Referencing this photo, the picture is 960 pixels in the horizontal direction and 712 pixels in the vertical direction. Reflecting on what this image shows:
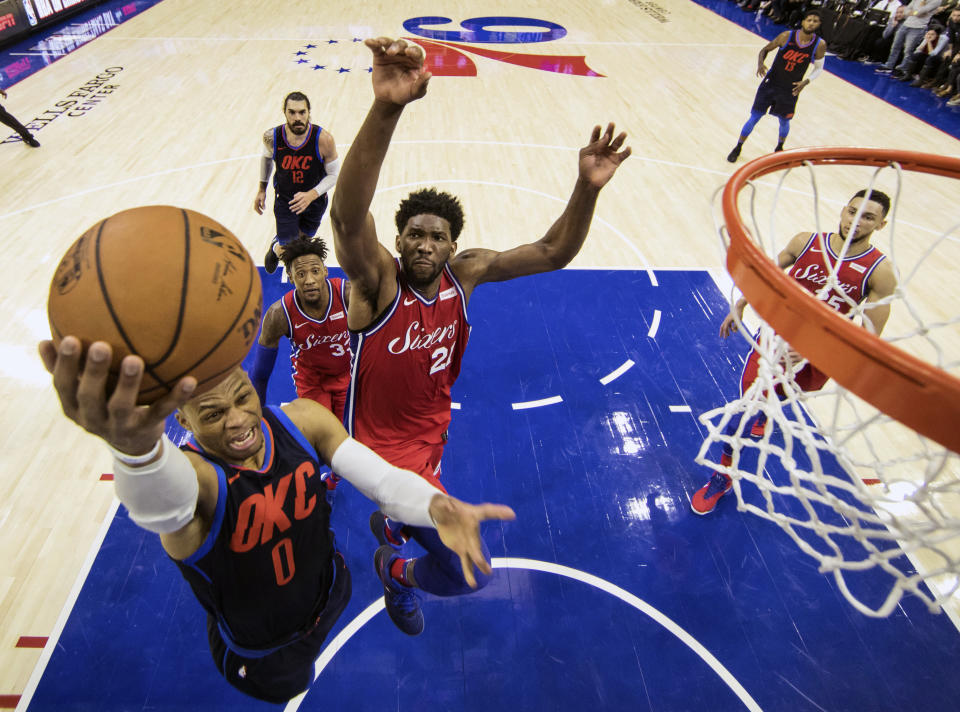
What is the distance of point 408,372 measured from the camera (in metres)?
2.62

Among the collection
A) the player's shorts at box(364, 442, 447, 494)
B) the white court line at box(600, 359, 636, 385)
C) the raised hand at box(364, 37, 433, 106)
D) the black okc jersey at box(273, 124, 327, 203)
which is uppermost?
the raised hand at box(364, 37, 433, 106)

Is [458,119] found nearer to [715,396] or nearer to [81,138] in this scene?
[81,138]

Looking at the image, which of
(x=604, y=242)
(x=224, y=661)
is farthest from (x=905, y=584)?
(x=604, y=242)

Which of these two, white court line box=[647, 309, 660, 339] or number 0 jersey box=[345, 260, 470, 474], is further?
white court line box=[647, 309, 660, 339]

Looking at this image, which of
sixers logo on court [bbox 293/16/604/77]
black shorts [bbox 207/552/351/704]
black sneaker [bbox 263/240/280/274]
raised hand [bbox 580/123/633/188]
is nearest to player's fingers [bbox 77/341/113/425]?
black shorts [bbox 207/552/351/704]

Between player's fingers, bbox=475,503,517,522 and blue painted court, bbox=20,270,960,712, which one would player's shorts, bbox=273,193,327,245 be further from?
player's fingers, bbox=475,503,517,522

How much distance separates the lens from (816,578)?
3170 millimetres

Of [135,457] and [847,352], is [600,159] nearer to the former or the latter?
[847,352]

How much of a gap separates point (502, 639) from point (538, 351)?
7.49 ft

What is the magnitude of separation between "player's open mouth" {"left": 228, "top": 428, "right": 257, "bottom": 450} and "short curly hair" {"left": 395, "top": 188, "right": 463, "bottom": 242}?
48.4 inches

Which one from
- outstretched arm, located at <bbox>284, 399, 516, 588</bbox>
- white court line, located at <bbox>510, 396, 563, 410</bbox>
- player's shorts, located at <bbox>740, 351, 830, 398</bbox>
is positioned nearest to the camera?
outstretched arm, located at <bbox>284, 399, 516, 588</bbox>

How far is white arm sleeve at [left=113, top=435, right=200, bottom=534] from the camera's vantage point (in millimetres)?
1275

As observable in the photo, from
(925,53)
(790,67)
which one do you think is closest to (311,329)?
(790,67)

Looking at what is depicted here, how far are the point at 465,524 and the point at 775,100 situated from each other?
7.81m
